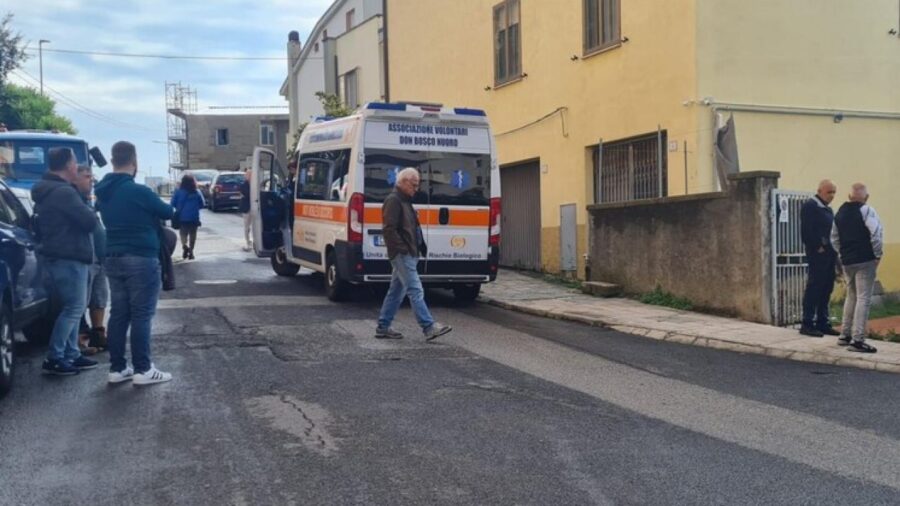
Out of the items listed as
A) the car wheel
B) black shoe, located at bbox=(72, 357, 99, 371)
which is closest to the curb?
black shoe, located at bbox=(72, 357, 99, 371)

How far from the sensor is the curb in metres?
9.10

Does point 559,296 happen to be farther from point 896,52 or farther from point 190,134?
point 190,134

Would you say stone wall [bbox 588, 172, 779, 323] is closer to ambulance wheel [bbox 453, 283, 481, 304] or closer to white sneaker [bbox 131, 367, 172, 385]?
ambulance wheel [bbox 453, 283, 481, 304]

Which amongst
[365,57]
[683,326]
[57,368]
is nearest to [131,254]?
[57,368]

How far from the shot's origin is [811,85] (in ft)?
48.3

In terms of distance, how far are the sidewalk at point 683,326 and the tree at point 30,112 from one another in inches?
1430

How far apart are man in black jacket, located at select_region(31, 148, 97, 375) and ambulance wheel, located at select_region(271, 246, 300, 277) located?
8462 millimetres

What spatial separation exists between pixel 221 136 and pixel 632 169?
57.9 m

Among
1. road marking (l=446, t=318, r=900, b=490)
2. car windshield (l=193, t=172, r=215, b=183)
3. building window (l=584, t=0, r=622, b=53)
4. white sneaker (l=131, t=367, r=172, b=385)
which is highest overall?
building window (l=584, t=0, r=622, b=53)

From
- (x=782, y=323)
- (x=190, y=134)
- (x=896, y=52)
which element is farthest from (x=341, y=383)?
(x=190, y=134)

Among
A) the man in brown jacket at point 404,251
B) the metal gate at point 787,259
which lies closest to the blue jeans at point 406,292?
the man in brown jacket at point 404,251

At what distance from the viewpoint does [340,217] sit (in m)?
12.6

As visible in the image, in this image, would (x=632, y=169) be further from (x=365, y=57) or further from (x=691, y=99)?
(x=365, y=57)

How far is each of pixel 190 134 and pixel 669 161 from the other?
60.1 metres
